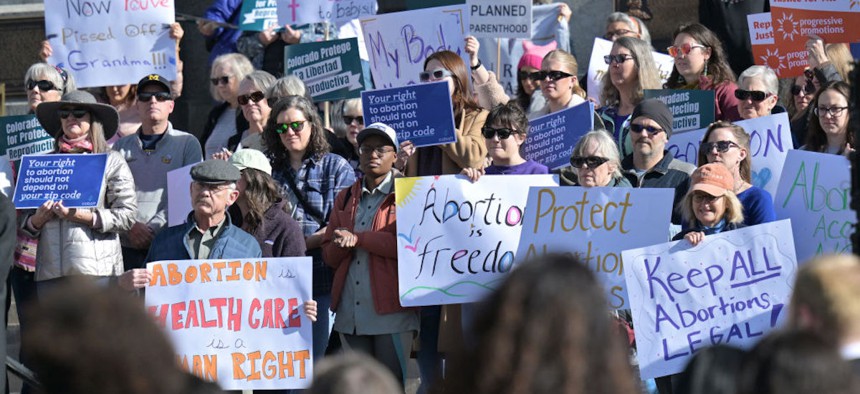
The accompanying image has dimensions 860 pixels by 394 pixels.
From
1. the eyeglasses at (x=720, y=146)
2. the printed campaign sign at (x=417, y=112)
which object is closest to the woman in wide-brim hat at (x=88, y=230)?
the printed campaign sign at (x=417, y=112)

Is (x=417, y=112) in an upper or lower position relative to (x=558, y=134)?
upper

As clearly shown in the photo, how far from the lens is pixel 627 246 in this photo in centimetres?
677

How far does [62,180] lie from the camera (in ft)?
24.9

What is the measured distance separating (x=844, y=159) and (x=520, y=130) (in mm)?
1628

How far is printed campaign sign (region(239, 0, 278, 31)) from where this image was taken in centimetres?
1079

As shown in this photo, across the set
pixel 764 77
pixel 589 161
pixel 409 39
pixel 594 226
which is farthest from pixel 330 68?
pixel 594 226

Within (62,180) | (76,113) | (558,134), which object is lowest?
(62,180)

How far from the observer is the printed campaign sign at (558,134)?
7.80 meters

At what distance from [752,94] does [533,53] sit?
7.21ft

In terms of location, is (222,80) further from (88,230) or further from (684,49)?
(684,49)

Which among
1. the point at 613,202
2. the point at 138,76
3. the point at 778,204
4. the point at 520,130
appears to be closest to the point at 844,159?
the point at 778,204

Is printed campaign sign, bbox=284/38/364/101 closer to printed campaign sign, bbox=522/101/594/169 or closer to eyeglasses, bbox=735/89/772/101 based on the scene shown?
printed campaign sign, bbox=522/101/594/169

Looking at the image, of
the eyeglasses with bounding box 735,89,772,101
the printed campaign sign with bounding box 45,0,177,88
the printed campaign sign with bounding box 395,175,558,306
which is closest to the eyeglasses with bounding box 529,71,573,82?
the eyeglasses with bounding box 735,89,772,101

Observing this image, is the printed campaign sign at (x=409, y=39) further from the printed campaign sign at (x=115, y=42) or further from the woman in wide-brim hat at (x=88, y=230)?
the woman in wide-brim hat at (x=88, y=230)
